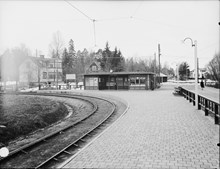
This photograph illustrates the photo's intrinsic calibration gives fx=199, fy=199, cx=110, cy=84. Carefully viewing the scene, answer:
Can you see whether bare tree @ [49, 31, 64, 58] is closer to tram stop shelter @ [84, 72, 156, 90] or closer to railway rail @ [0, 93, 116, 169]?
railway rail @ [0, 93, 116, 169]

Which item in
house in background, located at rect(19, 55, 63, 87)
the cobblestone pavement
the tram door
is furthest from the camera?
the tram door

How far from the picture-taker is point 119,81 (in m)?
28.6

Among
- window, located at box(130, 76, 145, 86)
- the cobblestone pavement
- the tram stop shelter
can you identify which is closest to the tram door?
the tram stop shelter

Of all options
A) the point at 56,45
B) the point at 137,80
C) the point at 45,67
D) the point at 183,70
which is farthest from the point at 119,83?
the point at 183,70

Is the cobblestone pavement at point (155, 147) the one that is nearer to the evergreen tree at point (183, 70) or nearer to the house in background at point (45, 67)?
the house in background at point (45, 67)

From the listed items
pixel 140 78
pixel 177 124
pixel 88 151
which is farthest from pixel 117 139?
pixel 140 78

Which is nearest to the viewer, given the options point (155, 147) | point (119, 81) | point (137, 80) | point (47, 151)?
point (155, 147)

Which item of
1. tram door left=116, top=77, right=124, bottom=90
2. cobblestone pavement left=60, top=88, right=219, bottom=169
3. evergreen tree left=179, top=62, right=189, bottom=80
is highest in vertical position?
evergreen tree left=179, top=62, right=189, bottom=80

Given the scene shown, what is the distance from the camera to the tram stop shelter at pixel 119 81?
27570 millimetres

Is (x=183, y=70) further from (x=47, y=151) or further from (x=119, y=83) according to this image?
(x=47, y=151)

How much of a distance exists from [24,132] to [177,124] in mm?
6609

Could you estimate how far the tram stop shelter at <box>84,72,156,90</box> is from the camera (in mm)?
27570

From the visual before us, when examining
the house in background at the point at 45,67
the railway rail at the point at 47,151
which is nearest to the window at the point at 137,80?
the house in background at the point at 45,67

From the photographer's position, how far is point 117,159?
4.59 metres
